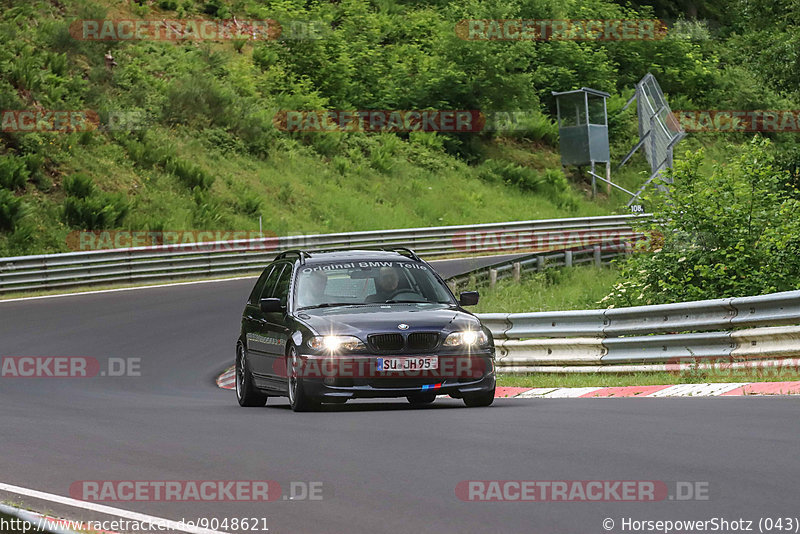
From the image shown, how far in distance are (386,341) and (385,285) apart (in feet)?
4.28

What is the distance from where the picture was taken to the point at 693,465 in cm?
749

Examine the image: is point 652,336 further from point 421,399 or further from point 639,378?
point 421,399

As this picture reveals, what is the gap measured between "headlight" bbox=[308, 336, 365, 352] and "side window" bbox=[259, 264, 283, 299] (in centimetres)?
217

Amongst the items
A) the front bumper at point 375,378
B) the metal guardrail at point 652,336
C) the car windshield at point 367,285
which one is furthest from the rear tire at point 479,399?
the metal guardrail at point 652,336

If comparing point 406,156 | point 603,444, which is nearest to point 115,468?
point 603,444

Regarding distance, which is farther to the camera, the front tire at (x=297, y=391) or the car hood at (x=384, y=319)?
the front tire at (x=297, y=391)

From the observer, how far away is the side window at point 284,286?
13120mm

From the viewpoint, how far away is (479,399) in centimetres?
1224

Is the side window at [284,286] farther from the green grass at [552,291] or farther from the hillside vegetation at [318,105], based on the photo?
the hillside vegetation at [318,105]

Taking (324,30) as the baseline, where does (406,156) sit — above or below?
below

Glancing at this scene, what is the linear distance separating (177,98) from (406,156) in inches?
375

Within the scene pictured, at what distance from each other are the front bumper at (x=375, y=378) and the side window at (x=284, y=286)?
1390 mm

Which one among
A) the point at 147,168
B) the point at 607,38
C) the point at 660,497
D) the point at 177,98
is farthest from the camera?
the point at 607,38

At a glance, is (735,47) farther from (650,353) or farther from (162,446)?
(162,446)
